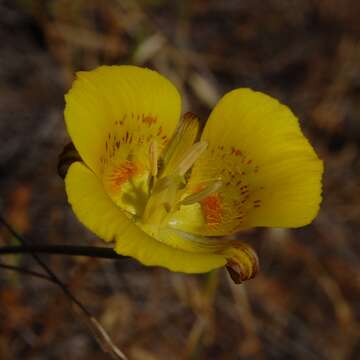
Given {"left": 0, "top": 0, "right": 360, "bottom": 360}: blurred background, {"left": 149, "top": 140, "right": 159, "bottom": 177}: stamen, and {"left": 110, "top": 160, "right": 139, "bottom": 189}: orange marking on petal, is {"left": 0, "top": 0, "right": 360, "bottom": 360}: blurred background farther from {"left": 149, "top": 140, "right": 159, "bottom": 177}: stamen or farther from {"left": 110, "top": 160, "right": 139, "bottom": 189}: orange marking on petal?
{"left": 149, "top": 140, "right": 159, "bottom": 177}: stamen

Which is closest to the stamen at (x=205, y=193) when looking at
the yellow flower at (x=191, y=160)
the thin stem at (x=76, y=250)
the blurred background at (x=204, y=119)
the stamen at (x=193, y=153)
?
the yellow flower at (x=191, y=160)

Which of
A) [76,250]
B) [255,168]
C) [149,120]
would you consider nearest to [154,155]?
[149,120]

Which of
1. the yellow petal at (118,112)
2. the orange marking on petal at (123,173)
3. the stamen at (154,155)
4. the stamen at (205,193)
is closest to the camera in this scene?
the yellow petal at (118,112)

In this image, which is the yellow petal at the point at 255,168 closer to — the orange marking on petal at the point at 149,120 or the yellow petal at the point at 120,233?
the orange marking on petal at the point at 149,120

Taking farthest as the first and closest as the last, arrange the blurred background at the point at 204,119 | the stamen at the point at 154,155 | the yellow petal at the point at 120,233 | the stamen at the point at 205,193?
the blurred background at the point at 204,119 < the stamen at the point at 154,155 < the stamen at the point at 205,193 < the yellow petal at the point at 120,233

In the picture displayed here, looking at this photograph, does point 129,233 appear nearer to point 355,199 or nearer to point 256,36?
point 355,199

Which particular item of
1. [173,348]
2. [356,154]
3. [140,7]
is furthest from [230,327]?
[140,7]

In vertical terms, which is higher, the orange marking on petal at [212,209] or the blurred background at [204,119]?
the orange marking on petal at [212,209]
